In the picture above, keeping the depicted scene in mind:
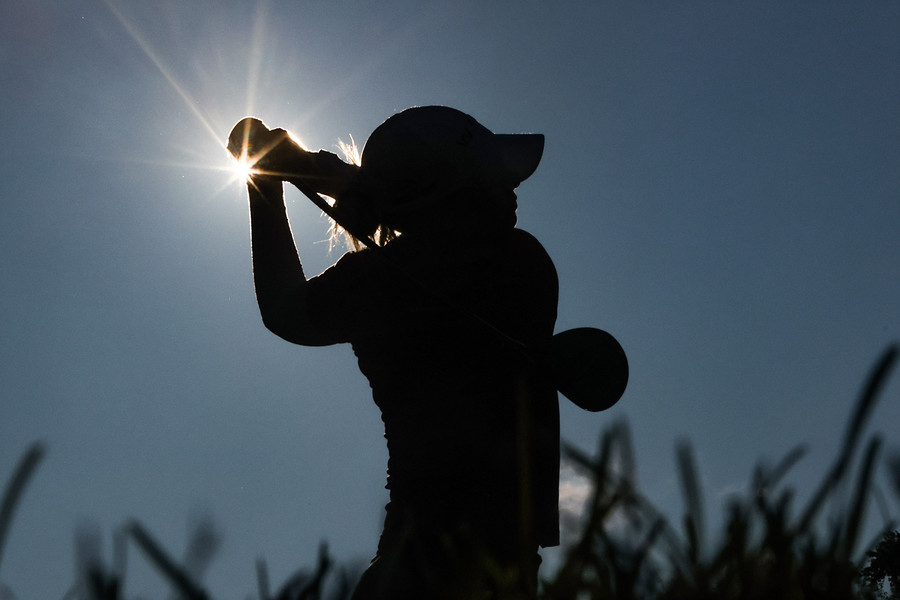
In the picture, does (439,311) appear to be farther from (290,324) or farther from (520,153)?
(520,153)

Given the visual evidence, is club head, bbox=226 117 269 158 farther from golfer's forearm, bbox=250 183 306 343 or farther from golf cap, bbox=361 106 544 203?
golf cap, bbox=361 106 544 203

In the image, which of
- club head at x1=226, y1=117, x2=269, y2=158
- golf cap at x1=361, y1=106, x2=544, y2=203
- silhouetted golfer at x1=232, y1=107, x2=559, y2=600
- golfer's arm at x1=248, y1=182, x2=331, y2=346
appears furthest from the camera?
club head at x1=226, y1=117, x2=269, y2=158

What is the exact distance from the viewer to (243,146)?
2.95m

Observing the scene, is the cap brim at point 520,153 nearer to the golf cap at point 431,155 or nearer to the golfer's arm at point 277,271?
the golf cap at point 431,155

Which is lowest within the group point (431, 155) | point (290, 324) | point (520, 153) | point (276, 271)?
point (290, 324)

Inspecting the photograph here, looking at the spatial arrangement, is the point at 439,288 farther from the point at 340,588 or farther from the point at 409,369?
the point at 340,588

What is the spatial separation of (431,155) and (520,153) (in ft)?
1.26

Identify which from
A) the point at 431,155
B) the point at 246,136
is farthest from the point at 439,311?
the point at 246,136

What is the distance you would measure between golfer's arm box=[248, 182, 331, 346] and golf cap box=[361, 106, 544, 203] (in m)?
0.43

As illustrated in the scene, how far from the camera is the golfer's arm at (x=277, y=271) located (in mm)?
2803

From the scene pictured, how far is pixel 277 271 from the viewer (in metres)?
2.93

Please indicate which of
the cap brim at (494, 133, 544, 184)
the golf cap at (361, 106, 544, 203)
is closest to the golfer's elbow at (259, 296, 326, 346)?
the golf cap at (361, 106, 544, 203)

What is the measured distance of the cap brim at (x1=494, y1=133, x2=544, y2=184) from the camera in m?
2.84

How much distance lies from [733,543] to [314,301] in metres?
1.98
